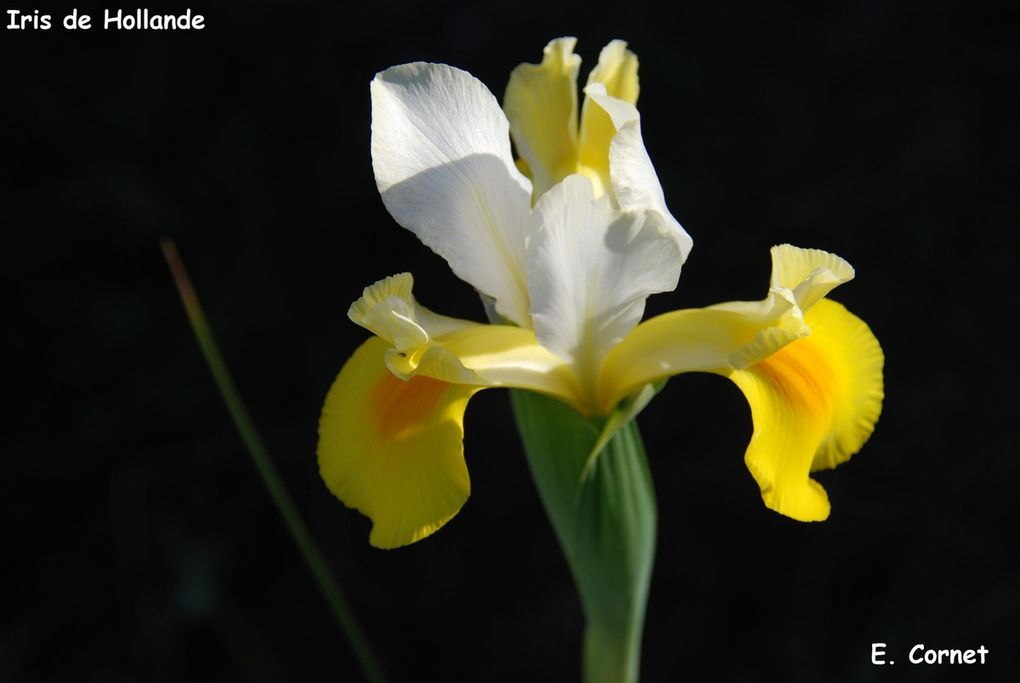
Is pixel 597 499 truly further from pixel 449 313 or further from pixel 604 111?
pixel 449 313

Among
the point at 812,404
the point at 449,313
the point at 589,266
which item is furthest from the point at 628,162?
the point at 449,313

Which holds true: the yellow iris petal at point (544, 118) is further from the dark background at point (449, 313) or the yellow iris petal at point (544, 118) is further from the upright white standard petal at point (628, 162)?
the dark background at point (449, 313)

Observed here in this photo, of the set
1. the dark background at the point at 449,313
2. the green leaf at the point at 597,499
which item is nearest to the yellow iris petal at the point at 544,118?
the green leaf at the point at 597,499

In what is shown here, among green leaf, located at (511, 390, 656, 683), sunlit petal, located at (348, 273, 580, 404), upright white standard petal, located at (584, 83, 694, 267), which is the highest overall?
upright white standard petal, located at (584, 83, 694, 267)

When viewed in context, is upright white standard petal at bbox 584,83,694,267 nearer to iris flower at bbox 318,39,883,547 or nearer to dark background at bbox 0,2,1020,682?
iris flower at bbox 318,39,883,547

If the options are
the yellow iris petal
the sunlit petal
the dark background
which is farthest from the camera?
the dark background

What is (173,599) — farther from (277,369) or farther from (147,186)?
(147,186)

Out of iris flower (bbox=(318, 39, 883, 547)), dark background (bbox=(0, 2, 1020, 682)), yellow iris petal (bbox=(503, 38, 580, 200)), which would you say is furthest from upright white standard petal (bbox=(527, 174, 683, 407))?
dark background (bbox=(0, 2, 1020, 682))
